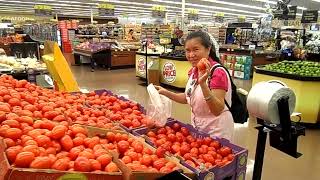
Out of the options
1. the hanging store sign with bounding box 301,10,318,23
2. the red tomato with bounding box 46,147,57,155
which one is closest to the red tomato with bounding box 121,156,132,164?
the red tomato with bounding box 46,147,57,155

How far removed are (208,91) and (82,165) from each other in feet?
A: 3.13

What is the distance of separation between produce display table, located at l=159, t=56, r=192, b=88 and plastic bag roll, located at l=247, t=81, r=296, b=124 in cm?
597

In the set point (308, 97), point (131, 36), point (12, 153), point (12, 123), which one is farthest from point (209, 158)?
point (131, 36)

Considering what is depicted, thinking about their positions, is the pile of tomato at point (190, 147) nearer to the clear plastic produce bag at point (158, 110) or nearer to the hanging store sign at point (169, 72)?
the clear plastic produce bag at point (158, 110)

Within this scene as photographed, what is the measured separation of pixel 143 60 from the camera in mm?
9188

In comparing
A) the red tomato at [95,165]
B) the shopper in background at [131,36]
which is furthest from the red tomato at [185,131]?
the shopper in background at [131,36]

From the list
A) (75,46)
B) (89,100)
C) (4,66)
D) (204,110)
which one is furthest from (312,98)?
(75,46)

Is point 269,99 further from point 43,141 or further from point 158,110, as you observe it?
point 43,141

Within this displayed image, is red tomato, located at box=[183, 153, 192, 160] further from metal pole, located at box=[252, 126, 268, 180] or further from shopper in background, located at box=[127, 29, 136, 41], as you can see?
shopper in background, located at box=[127, 29, 136, 41]

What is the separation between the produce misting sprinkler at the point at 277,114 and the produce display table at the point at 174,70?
19.6ft

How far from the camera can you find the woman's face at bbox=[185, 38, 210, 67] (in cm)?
196

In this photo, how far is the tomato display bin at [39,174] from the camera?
1.08 m

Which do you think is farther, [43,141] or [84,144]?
[84,144]

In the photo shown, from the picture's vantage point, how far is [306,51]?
332 inches
